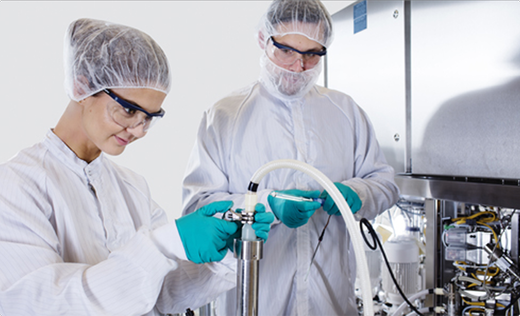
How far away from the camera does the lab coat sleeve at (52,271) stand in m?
0.77

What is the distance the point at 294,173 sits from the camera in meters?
1.42

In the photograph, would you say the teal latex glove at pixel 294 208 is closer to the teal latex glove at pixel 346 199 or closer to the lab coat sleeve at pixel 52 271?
the teal latex glove at pixel 346 199

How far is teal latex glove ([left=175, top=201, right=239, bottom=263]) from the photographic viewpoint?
875 mm

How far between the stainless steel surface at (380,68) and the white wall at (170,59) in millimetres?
753

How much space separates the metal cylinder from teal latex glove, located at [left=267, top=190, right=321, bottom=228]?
15.7 inches

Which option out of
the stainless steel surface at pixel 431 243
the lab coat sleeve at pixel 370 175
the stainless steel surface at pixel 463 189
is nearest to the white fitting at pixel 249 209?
the lab coat sleeve at pixel 370 175

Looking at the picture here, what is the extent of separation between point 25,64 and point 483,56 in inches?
91.2

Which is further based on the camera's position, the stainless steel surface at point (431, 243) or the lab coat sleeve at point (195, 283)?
the stainless steel surface at point (431, 243)

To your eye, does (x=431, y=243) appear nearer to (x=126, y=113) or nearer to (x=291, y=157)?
(x=291, y=157)

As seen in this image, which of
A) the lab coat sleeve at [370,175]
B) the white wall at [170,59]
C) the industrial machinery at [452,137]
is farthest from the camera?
the white wall at [170,59]

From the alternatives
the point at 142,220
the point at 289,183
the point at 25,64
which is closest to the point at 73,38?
the point at 142,220

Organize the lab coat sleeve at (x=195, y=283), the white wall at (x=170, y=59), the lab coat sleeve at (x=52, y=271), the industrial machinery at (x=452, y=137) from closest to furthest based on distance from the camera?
the lab coat sleeve at (x=52, y=271), the lab coat sleeve at (x=195, y=283), the industrial machinery at (x=452, y=137), the white wall at (x=170, y=59)

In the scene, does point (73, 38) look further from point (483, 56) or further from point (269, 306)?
point (483, 56)

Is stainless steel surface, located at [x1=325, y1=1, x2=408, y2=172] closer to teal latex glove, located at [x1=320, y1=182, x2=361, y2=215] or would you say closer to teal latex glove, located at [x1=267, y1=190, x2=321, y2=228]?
teal latex glove, located at [x1=320, y1=182, x2=361, y2=215]
